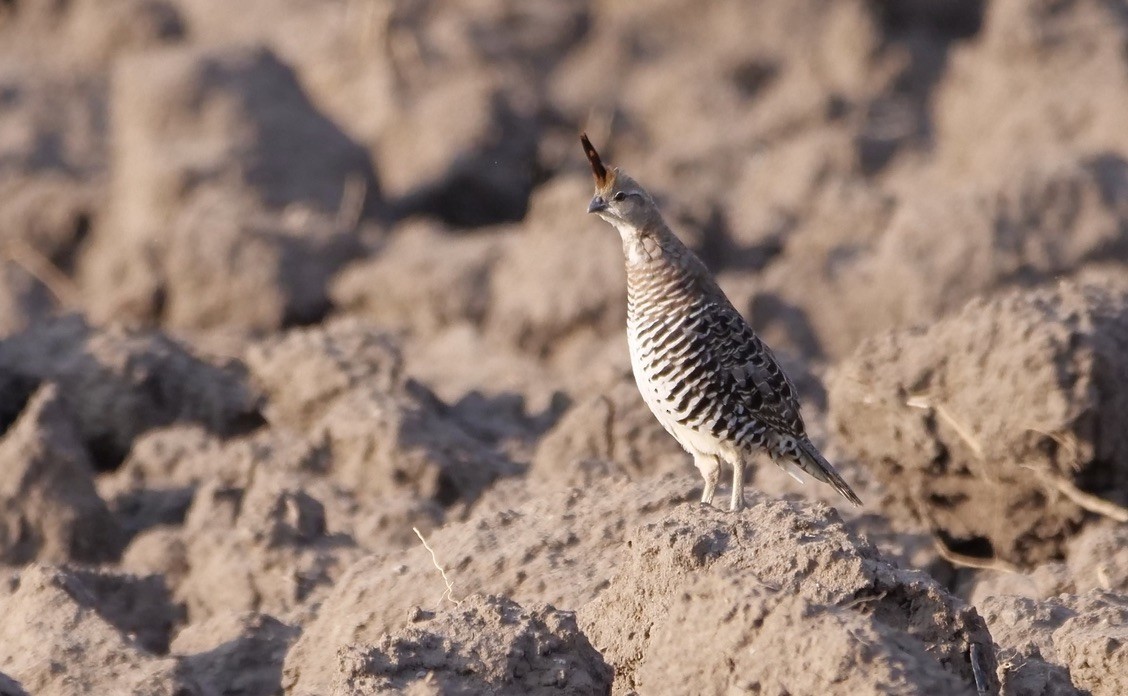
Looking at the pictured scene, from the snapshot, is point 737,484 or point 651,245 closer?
point 737,484

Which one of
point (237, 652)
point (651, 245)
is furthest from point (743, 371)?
point (237, 652)

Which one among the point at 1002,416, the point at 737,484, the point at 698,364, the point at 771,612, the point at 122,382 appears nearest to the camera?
the point at 771,612

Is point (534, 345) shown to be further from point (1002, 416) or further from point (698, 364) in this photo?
point (1002, 416)

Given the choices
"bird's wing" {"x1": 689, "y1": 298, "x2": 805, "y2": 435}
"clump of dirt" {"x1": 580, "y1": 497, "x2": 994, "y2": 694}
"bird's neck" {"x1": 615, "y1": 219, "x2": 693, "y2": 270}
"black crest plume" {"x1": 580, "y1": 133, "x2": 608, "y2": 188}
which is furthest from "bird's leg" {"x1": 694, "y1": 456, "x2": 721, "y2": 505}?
"clump of dirt" {"x1": 580, "y1": 497, "x2": 994, "y2": 694}

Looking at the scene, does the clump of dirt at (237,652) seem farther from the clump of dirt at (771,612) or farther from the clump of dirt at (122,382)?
the clump of dirt at (122,382)

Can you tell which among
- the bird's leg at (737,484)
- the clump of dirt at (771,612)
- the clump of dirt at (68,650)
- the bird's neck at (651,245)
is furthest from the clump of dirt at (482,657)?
the bird's neck at (651,245)
